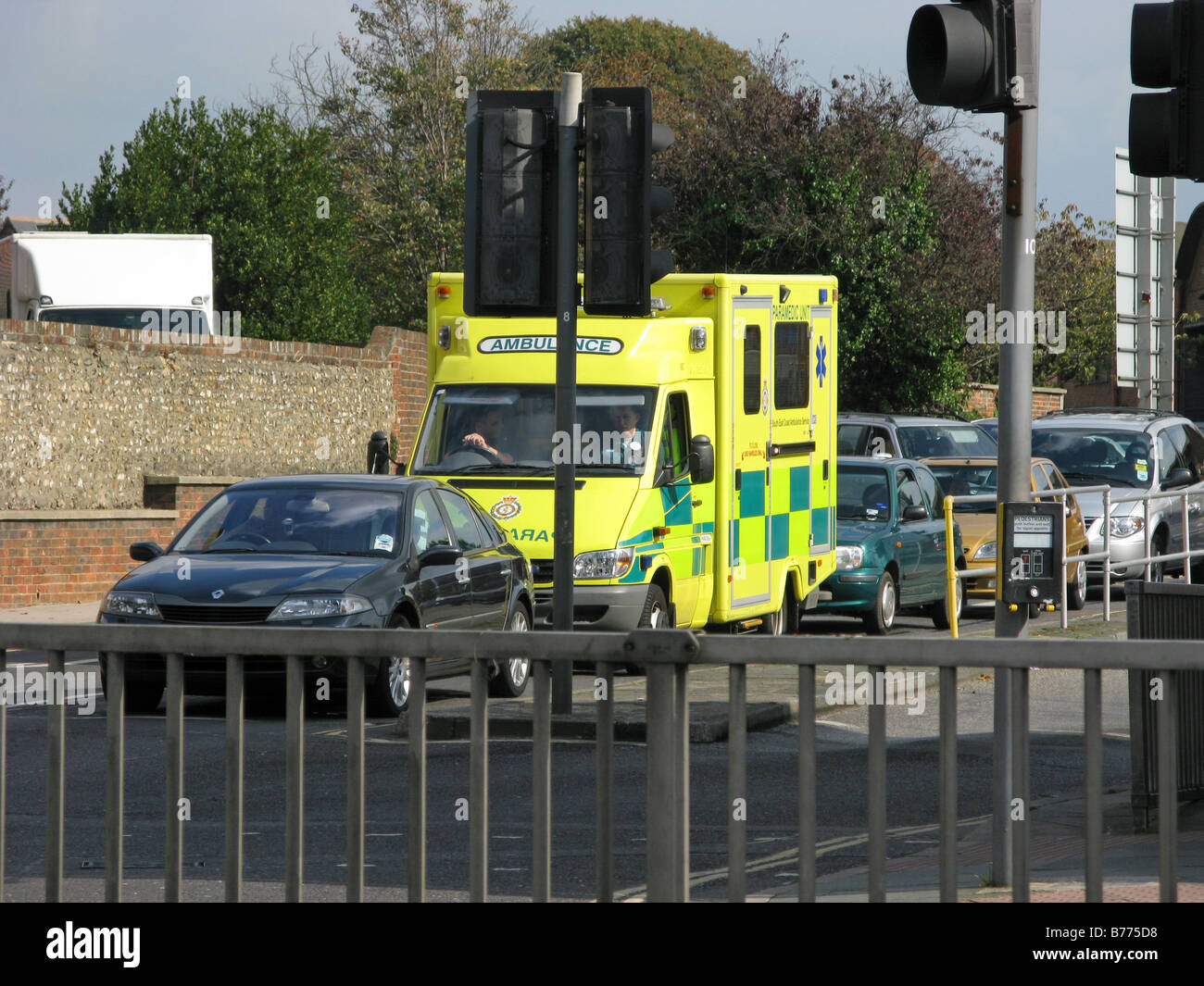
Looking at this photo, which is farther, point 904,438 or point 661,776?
point 904,438

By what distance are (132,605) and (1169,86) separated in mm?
7505

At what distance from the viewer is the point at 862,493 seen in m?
19.1

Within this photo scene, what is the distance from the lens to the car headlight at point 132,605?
11.4 meters

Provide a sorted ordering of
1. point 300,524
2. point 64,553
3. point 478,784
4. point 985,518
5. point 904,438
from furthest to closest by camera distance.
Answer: point 904,438 < point 985,518 < point 64,553 < point 300,524 < point 478,784

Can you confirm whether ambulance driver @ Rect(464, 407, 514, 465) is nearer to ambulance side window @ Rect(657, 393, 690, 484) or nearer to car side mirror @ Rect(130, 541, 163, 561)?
ambulance side window @ Rect(657, 393, 690, 484)

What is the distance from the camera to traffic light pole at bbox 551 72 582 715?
1049cm

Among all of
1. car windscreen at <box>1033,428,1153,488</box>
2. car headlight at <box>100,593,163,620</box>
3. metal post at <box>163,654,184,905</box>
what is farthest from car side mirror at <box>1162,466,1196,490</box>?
metal post at <box>163,654,184,905</box>

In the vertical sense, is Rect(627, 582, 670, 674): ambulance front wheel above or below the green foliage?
below

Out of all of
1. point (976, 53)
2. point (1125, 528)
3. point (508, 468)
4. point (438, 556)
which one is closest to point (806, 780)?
point (976, 53)

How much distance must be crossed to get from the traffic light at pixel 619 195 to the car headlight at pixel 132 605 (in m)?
3.41

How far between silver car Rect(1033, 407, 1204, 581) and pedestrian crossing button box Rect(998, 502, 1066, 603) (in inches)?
590

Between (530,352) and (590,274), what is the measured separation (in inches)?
167

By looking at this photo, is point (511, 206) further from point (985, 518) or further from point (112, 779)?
point (985, 518)
